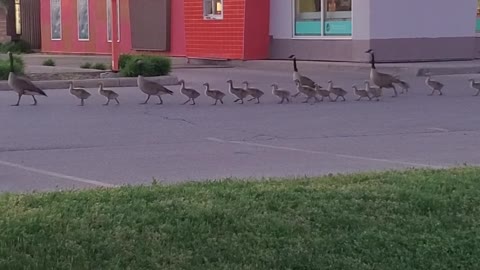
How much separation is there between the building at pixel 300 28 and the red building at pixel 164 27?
0.03 m

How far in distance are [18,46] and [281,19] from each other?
18.5 m

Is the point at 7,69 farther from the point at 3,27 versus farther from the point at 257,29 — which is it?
the point at 3,27

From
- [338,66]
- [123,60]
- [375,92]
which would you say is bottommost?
[375,92]

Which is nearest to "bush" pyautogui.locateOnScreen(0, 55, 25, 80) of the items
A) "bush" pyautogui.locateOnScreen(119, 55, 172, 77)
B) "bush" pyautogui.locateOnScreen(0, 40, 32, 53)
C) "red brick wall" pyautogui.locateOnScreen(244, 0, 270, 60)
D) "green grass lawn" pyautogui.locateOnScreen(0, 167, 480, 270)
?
"bush" pyautogui.locateOnScreen(119, 55, 172, 77)

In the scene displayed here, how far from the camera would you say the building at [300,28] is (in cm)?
2930

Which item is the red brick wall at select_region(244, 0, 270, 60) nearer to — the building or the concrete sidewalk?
the building

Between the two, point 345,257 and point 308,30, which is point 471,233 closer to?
point 345,257

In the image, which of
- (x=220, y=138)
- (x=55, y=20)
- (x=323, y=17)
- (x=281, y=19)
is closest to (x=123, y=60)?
(x=323, y=17)

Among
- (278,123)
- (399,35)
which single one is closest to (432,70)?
(399,35)

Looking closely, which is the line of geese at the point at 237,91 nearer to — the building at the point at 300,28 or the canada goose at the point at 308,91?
the canada goose at the point at 308,91

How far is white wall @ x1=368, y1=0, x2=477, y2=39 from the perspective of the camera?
2909 cm

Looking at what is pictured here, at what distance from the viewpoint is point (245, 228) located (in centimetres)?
691

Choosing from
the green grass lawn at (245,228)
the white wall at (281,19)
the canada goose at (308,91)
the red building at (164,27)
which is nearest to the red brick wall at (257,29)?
the red building at (164,27)

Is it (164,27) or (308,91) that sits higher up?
(164,27)
